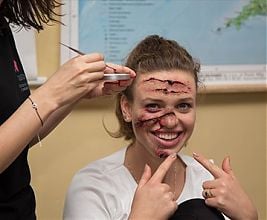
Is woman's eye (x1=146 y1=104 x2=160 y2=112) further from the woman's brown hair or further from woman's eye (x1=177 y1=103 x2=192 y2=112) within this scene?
the woman's brown hair

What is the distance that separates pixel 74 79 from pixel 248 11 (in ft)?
3.17

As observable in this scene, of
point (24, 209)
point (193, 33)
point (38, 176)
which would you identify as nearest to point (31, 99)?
point (24, 209)

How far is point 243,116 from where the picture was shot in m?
1.75

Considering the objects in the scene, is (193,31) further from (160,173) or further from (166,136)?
(160,173)

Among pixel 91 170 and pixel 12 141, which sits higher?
pixel 12 141

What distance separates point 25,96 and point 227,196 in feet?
1.67

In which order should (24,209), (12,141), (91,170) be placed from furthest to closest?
1. (91,170)
2. (24,209)
3. (12,141)

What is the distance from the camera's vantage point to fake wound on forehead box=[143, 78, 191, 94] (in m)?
1.19

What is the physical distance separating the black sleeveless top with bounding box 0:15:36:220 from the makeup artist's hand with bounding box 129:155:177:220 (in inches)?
10.1

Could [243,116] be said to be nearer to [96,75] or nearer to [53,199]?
[53,199]

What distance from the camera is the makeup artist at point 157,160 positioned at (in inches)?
43.7

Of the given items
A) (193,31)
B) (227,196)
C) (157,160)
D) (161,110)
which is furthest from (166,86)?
(193,31)

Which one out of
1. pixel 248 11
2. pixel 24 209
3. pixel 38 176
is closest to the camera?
pixel 24 209

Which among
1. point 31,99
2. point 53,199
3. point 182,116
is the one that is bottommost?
point 53,199
